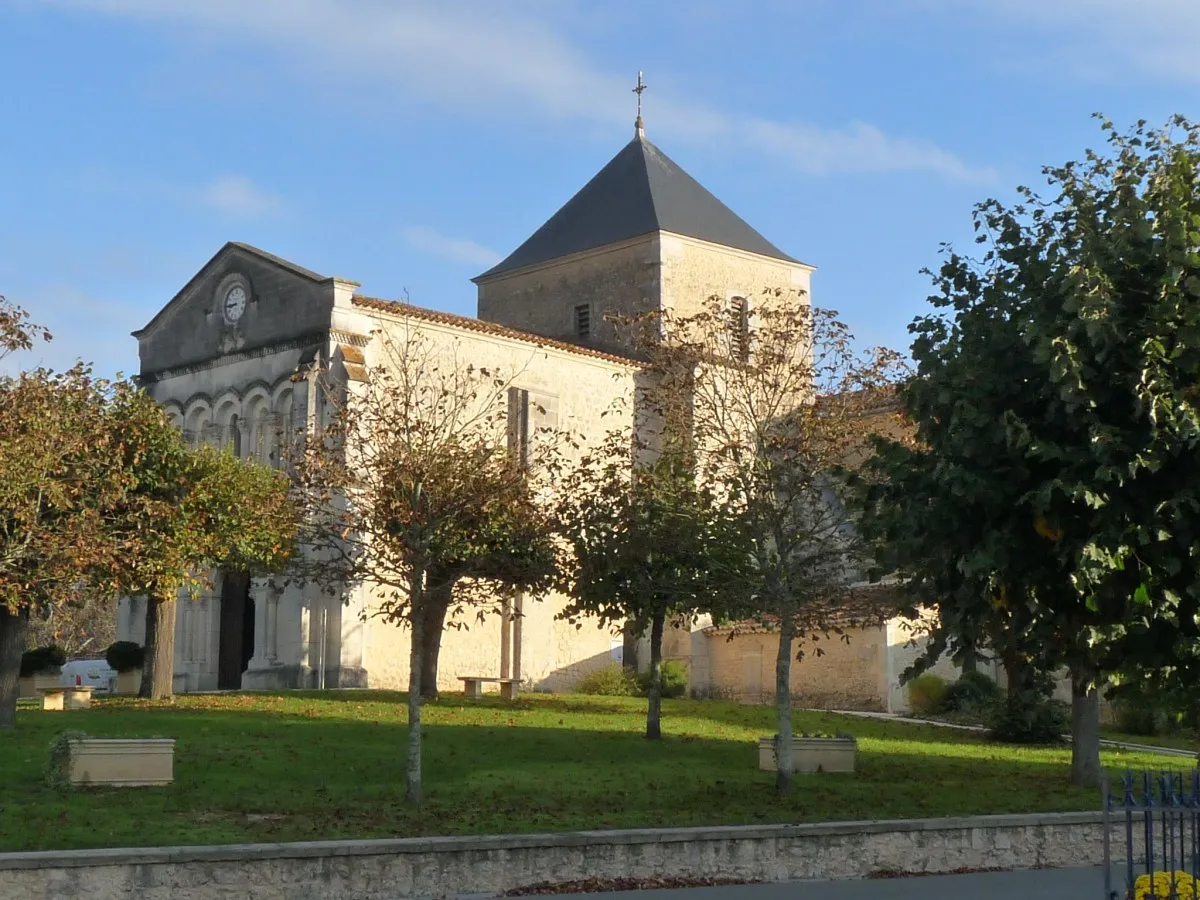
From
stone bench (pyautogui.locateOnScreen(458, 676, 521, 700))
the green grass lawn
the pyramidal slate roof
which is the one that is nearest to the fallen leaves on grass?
the green grass lawn

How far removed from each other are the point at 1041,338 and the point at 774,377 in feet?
30.3

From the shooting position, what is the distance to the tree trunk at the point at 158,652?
2802 cm

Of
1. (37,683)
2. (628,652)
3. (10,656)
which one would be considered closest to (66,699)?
(10,656)

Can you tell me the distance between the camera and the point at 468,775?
18781 mm

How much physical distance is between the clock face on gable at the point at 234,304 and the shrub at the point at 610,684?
11.9 meters

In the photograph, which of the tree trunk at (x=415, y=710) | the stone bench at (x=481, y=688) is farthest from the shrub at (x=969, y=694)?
the tree trunk at (x=415, y=710)

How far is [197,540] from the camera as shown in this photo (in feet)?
85.2

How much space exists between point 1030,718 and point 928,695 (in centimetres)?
540

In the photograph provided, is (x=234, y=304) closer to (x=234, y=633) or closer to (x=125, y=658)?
(x=234, y=633)

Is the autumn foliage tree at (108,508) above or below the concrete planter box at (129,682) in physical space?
above

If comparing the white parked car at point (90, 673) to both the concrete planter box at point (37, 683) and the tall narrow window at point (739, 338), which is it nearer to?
the concrete planter box at point (37, 683)

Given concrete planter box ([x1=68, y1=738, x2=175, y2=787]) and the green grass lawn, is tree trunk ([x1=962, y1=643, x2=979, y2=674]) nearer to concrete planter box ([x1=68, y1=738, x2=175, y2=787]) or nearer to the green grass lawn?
the green grass lawn

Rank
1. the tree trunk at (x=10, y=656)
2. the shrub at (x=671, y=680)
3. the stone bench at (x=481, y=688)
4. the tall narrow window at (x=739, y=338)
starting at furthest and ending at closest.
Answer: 1. the shrub at (x=671, y=680)
2. the stone bench at (x=481, y=688)
3. the tree trunk at (x=10, y=656)
4. the tall narrow window at (x=739, y=338)

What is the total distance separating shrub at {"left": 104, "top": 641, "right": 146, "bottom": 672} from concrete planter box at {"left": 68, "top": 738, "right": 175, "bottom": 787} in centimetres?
1602
